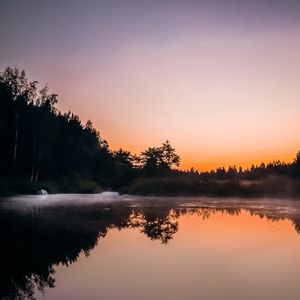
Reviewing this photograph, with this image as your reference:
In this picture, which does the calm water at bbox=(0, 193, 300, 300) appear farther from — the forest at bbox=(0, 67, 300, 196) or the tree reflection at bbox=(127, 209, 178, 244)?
the forest at bbox=(0, 67, 300, 196)

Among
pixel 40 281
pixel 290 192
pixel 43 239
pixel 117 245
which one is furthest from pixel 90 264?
pixel 290 192

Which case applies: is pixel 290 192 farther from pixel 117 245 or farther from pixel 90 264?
pixel 90 264

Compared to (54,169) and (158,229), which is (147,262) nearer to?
(158,229)

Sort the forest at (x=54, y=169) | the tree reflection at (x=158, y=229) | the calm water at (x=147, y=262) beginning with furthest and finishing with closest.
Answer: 1. the forest at (x=54, y=169)
2. the tree reflection at (x=158, y=229)
3. the calm water at (x=147, y=262)

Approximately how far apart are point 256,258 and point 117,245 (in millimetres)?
4156

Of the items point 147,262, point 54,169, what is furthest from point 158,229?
point 54,169

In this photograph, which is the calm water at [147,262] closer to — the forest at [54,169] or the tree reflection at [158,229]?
the tree reflection at [158,229]

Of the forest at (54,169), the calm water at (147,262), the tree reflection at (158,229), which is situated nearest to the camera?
the calm water at (147,262)

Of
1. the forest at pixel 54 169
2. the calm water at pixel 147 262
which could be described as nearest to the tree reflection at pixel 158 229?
the calm water at pixel 147 262

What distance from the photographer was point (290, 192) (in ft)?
141

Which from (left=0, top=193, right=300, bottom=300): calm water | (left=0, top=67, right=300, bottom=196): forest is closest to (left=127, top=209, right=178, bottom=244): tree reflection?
(left=0, top=193, right=300, bottom=300): calm water

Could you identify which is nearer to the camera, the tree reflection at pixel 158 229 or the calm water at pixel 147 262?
the calm water at pixel 147 262

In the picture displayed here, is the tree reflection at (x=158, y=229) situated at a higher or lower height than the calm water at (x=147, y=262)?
higher

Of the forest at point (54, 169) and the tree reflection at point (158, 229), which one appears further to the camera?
the forest at point (54, 169)
